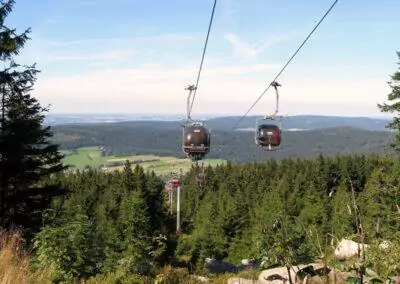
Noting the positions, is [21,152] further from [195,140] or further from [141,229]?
[141,229]

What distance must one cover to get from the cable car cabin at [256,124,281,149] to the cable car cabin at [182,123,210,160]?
321 cm

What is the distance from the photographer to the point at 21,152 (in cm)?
2123

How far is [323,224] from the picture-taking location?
6275cm

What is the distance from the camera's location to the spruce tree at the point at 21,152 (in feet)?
66.9

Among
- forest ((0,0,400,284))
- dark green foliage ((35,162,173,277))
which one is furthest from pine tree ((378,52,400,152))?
dark green foliage ((35,162,173,277))

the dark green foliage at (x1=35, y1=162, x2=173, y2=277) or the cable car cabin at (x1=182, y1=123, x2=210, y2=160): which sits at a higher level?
the cable car cabin at (x1=182, y1=123, x2=210, y2=160)

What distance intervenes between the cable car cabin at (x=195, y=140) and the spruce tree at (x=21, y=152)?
7.10 m

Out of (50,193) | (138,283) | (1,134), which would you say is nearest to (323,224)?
(50,193)

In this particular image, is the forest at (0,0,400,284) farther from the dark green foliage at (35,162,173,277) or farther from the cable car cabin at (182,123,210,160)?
the cable car cabin at (182,123,210,160)

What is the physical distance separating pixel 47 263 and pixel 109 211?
61609 millimetres

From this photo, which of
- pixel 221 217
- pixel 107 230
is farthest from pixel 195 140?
pixel 221 217

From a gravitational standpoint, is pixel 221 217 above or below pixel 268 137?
below

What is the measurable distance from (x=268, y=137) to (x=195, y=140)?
4.21 meters

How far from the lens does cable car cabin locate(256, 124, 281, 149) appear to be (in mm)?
23802
